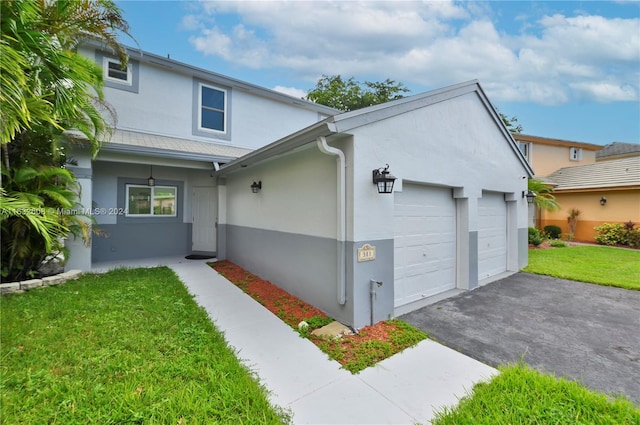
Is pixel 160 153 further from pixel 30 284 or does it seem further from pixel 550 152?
pixel 550 152

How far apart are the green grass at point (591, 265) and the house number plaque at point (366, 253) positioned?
6211 mm

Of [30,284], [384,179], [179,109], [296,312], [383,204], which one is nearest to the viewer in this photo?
[384,179]

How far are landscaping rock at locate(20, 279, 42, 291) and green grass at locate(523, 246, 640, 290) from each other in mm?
11889

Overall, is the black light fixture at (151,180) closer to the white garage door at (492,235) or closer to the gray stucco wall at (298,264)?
the gray stucco wall at (298,264)

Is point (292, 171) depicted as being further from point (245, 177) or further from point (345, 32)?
point (345, 32)

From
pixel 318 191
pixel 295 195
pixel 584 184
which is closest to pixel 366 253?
pixel 318 191

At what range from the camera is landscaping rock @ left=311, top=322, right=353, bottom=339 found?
3.67 m

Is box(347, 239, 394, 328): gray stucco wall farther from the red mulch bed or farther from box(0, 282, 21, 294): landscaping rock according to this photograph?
box(0, 282, 21, 294): landscaping rock

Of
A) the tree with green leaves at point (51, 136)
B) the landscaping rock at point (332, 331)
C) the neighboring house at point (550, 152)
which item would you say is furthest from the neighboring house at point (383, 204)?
the neighboring house at point (550, 152)

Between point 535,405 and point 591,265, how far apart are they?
8.47 m

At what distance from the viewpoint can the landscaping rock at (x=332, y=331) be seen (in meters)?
3.67

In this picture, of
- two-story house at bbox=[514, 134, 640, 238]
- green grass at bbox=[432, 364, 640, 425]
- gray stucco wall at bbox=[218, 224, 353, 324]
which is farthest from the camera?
two-story house at bbox=[514, 134, 640, 238]

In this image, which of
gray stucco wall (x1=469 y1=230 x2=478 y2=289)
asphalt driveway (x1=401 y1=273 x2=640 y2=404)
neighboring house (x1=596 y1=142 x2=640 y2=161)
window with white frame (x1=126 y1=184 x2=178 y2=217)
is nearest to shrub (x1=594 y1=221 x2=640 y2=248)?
asphalt driveway (x1=401 y1=273 x2=640 y2=404)

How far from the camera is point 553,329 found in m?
3.96
